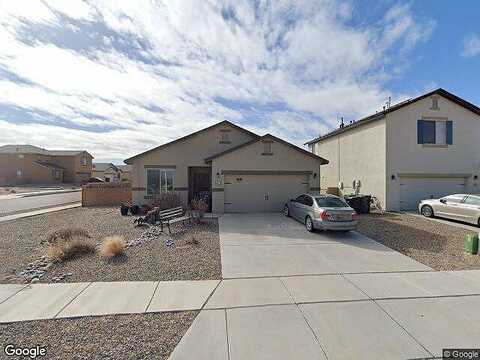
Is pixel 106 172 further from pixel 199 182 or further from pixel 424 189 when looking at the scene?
pixel 424 189

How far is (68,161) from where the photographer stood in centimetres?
5269

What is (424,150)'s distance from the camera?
51.8ft

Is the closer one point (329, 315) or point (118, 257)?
point (329, 315)

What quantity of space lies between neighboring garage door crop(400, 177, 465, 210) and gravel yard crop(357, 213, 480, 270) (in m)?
2.75

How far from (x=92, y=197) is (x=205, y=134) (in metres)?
10.0

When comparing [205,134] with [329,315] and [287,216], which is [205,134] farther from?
[329,315]

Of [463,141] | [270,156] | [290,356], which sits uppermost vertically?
[463,141]

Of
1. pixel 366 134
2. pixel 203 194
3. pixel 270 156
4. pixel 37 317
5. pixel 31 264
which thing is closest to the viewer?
pixel 37 317

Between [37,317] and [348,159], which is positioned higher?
[348,159]

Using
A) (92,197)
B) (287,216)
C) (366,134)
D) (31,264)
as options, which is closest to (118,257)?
(31,264)

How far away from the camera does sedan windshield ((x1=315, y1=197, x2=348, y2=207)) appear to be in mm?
9656

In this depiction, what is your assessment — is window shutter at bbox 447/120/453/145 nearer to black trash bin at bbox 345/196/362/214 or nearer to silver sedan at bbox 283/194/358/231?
black trash bin at bbox 345/196/362/214

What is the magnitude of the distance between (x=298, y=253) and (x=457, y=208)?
33.3 ft

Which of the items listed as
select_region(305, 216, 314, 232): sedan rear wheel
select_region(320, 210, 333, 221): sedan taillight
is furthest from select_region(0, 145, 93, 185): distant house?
select_region(320, 210, 333, 221): sedan taillight
